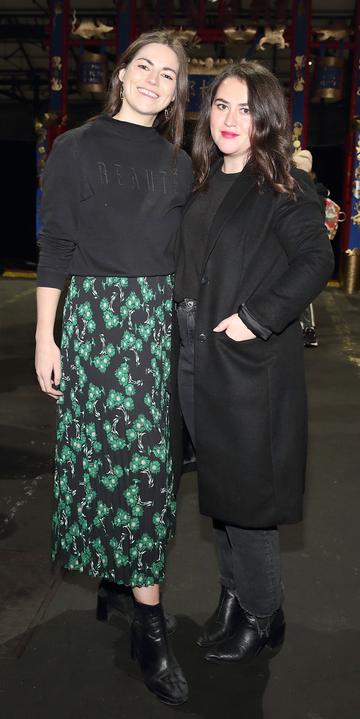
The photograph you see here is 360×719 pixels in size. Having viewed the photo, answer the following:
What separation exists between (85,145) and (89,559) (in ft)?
3.46

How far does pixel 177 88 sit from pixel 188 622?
4.92 feet

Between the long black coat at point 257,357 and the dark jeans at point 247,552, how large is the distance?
9 cm

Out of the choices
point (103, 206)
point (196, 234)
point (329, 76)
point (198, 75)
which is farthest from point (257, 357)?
point (329, 76)

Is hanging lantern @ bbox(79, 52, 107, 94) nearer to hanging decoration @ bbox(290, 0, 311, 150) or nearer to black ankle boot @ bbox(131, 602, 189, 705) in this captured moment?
hanging decoration @ bbox(290, 0, 311, 150)

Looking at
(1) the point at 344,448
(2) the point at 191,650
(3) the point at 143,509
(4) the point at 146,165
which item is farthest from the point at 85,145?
(1) the point at 344,448

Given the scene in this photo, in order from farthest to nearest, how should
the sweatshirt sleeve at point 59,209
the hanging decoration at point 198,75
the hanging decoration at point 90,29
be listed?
the hanging decoration at point 90,29 < the hanging decoration at point 198,75 < the sweatshirt sleeve at point 59,209

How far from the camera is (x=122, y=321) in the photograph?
6.64 ft

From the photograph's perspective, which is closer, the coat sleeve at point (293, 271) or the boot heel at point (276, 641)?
the coat sleeve at point (293, 271)

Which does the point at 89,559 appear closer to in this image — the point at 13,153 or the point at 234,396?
the point at 234,396

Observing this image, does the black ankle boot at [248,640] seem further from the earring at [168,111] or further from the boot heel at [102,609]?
the earring at [168,111]

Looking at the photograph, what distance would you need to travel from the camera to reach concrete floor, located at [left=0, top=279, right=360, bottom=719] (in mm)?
2031

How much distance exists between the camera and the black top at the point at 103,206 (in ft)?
6.51

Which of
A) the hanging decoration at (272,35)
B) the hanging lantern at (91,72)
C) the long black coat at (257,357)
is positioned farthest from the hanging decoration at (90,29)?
the long black coat at (257,357)

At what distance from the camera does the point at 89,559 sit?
216 cm
